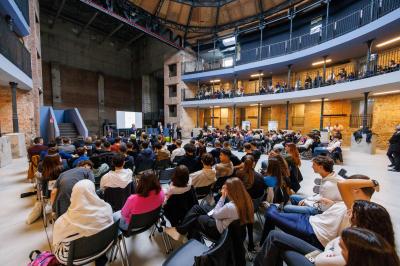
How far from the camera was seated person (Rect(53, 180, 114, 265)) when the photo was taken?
155cm

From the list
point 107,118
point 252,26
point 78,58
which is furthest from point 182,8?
point 107,118

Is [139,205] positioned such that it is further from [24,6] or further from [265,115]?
[265,115]

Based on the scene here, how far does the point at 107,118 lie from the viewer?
62.7 feet

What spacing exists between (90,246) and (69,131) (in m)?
12.2

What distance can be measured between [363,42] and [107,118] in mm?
20493

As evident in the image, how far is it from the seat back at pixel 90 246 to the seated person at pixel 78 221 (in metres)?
0.05

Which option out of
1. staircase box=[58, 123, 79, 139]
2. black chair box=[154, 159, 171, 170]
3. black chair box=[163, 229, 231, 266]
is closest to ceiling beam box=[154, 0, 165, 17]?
staircase box=[58, 123, 79, 139]

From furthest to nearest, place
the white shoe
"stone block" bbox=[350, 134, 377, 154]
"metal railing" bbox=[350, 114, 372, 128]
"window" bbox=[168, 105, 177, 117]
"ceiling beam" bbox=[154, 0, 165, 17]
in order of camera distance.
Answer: "window" bbox=[168, 105, 177, 117]
"ceiling beam" bbox=[154, 0, 165, 17]
"metal railing" bbox=[350, 114, 372, 128]
"stone block" bbox=[350, 134, 377, 154]
the white shoe

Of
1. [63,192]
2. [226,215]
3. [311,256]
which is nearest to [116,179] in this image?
[63,192]

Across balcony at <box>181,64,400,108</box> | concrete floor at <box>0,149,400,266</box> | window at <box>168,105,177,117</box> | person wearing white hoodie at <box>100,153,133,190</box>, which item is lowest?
concrete floor at <box>0,149,400,266</box>

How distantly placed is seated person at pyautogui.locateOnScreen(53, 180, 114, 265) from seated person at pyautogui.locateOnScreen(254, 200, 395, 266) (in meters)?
1.43

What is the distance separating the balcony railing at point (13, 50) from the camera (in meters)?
5.80

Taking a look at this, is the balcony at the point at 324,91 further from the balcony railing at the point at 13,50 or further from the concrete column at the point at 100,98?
the balcony railing at the point at 13,50

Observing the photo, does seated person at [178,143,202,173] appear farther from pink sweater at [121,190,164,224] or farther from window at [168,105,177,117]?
window at [168,105,177,117]
